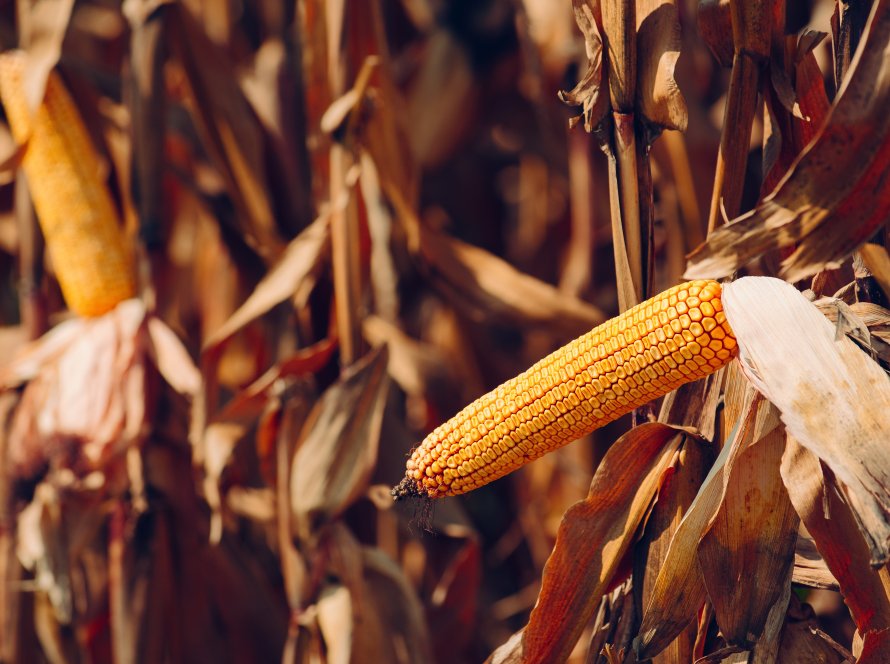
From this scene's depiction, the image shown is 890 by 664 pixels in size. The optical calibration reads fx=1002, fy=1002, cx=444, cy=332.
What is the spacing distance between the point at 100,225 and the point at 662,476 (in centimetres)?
113

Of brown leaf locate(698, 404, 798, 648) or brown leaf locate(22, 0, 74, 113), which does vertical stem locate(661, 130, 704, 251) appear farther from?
brown leaf locate(22, 0, 74, 113)

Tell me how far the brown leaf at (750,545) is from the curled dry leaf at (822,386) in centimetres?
12

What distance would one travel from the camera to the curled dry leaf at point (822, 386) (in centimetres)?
86

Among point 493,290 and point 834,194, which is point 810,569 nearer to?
point 834,194

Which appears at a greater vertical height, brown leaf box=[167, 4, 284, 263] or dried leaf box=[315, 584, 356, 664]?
brown leaf box=[167, 4, 284, 263]

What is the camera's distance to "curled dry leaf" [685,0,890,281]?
0.91 m

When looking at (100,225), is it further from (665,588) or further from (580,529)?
(665,588)

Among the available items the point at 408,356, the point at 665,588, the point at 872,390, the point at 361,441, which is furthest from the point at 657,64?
the point at 408,356

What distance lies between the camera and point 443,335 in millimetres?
2422

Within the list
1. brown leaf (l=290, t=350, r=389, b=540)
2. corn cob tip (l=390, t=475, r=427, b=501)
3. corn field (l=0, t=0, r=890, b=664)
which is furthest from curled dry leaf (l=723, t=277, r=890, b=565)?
brown leaf (l=290, t=350, r=389, b=540)

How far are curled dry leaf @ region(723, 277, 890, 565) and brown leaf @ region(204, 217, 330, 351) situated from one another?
904mm

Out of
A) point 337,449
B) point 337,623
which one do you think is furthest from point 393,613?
point 337,449

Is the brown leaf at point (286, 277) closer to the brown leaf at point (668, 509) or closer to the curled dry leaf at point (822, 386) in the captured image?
the brown leaf at point (668, 509)

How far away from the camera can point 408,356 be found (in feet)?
6.38
